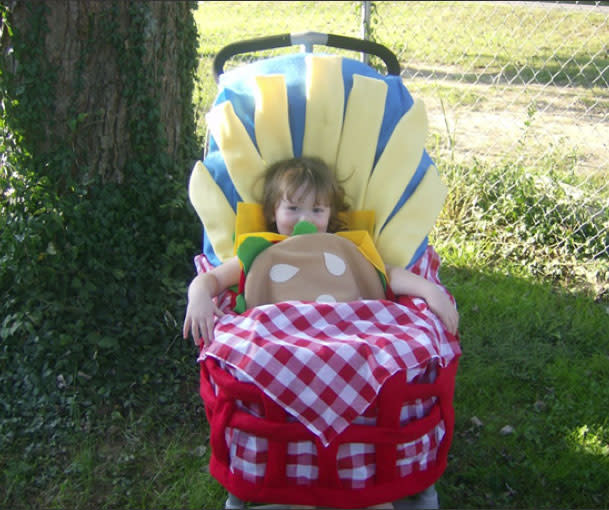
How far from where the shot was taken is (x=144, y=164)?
10.6 feet

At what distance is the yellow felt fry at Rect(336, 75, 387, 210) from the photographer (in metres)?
2.89

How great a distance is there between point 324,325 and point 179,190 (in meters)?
1.40

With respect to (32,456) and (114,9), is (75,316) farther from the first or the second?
(114,9)

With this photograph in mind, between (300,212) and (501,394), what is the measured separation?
142 centimetres

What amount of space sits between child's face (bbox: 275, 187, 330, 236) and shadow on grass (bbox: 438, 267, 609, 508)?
1.19m

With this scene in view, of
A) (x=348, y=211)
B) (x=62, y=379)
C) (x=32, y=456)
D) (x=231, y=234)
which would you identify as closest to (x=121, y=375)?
(x=62, y=379)

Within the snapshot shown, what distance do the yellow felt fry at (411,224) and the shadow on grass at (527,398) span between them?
0.91 metres

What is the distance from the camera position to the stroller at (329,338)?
1.93 m

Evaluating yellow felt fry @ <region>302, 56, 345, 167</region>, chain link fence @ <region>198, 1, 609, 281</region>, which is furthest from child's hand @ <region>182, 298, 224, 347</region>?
chain link fence @ <region>198, 1, 609, 281</region>

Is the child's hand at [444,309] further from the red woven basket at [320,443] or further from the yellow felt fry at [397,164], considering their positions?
the yellow felt fry at [397,164]

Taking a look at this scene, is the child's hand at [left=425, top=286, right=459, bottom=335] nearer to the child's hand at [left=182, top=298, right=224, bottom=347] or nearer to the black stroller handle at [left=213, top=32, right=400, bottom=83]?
the child's hand at [left=182, top=298, right=224, bottom=347]

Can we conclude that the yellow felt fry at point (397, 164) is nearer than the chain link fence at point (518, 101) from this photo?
Yes

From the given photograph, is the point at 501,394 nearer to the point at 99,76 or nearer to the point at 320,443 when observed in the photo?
the point at 320,443

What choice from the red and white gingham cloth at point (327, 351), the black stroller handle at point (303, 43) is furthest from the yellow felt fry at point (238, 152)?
the red and white gingham cloth at point (327, 351)
